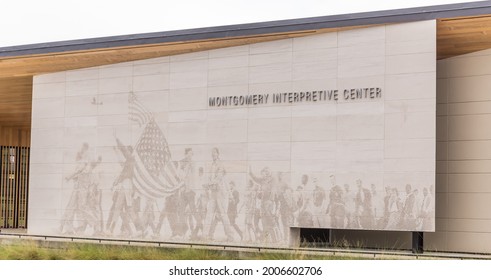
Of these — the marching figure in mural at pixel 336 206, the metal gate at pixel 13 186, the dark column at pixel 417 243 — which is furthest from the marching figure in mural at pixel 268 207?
the metal gate at pixel 13 186

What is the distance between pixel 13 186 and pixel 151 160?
646 inches

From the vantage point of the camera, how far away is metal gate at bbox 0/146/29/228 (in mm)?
40862

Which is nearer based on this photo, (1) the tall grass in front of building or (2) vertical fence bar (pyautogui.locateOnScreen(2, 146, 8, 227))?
(1) the tall grass in front of building

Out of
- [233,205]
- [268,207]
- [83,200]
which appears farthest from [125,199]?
[268,207]

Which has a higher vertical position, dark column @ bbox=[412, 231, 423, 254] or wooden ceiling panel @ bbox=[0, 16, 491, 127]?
wooden ceiling panel @ bbox=[0, 16, 491, 127]

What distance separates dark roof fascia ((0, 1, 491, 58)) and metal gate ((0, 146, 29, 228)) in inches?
502

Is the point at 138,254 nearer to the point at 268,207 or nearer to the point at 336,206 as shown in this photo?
the point at 268,207

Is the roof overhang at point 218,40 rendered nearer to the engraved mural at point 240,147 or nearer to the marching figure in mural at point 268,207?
the engraved mural at point 240,147

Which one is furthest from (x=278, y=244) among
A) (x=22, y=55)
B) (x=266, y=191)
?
(x=22, y=55)

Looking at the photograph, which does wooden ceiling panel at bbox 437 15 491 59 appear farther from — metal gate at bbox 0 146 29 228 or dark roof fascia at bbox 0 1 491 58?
metal gate at bbox 0 146 29 228

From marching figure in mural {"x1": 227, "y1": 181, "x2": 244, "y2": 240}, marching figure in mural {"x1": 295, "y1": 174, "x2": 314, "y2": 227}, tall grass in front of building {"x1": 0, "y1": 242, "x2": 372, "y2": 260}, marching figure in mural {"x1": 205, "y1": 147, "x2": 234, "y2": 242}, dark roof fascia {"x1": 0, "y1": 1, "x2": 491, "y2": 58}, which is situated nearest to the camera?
tall grass in front of building {"x1": 0, "y1": 242, "x2": 372, "y2": 260}

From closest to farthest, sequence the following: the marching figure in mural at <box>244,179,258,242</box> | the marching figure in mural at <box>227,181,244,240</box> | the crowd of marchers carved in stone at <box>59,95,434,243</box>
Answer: the crowd of marchers carved in stone at <box>59,95,434,243</box>
the marching figure in mural at <box>244,179,258,242</box>
the marching figure in mural at <box>227,181,244,240</box>

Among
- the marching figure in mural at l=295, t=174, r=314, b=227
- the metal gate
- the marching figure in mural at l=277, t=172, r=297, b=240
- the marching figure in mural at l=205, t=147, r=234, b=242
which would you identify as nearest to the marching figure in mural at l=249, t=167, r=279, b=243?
the marching figure in mural at l=277, t=172, r=297, b=240

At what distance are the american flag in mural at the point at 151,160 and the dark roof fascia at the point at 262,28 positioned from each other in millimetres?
2012
